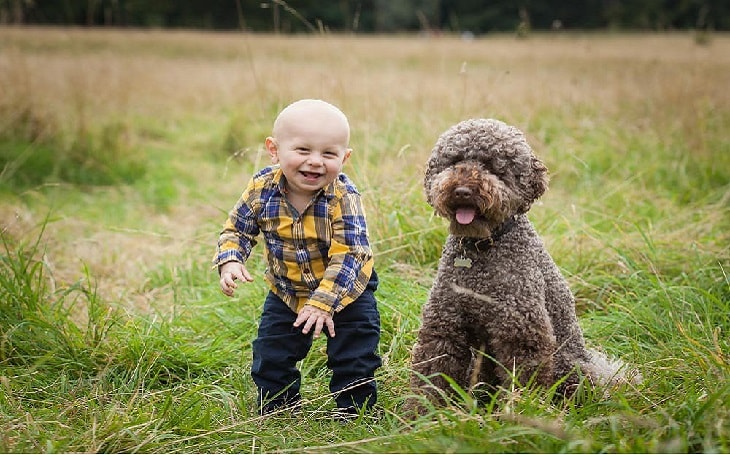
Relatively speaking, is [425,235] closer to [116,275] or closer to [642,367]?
[642,367]

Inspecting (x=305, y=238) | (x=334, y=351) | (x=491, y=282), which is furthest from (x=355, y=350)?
(x=491, y=282)

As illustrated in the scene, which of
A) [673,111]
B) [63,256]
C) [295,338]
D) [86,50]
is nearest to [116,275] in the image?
[63,256]

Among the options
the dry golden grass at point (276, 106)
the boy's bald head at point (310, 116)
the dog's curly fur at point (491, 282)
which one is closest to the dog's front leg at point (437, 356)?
the dog's curly fur at point (491, 282)

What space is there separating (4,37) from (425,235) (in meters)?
6.05

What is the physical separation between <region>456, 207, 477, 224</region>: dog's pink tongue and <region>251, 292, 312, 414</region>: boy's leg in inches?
27.7

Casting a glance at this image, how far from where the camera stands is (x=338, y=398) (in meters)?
2.52

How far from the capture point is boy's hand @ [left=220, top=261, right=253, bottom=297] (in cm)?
224

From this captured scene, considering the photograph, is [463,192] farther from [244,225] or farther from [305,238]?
[244,225]

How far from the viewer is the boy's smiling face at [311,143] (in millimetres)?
2238

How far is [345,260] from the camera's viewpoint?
2.31 metres

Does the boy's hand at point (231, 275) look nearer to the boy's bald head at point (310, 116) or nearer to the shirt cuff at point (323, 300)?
the shirt cuff at point (323, 300)

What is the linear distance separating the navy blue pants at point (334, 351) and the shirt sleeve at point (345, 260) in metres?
0.12

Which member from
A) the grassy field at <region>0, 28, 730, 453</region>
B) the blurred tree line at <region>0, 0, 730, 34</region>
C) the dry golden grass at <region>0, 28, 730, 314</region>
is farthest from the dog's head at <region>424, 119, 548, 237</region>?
the blurred tree line at <region>0, 0, 730, 34</region>

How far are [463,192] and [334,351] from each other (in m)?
0.79
